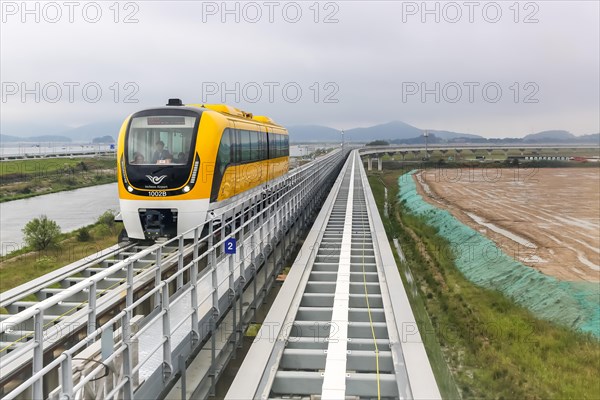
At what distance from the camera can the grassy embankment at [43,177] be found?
51.2 m

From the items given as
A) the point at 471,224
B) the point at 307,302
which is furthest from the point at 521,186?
the point at 307,302

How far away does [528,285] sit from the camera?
48.1 feet

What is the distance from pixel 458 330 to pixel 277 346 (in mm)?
5978

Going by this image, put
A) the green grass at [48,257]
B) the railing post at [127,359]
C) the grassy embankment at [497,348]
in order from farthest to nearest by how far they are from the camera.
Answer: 1. the green grass at [48,257]
2. the grassy embankment at [497,348]
3. the railing post at [127,359]

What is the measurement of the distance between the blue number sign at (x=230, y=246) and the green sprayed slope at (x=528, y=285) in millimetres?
7700

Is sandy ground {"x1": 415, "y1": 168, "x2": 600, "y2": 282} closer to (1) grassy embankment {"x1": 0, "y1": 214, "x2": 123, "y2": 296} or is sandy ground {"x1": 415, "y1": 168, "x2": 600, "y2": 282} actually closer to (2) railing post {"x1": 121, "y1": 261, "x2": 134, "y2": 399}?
(2) railing post {"x1": 121, "y1": 261, "x2": 134, "y2": 399}

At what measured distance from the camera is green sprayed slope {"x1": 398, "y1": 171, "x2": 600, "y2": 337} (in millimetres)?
12383

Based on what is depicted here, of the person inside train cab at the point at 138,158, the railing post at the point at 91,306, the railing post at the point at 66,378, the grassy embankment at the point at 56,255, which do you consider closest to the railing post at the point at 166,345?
the railing post at the point at 91,306

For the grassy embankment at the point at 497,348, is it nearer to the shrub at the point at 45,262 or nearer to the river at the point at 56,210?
the shrub at the point at 45,262

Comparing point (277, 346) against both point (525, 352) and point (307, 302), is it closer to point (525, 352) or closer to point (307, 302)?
point (307, 302)

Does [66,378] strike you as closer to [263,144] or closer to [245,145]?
[245,145]

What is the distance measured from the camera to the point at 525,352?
10.5 m

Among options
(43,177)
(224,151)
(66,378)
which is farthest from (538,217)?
(43,177)

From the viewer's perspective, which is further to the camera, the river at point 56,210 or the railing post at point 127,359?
the river at point 56,210
